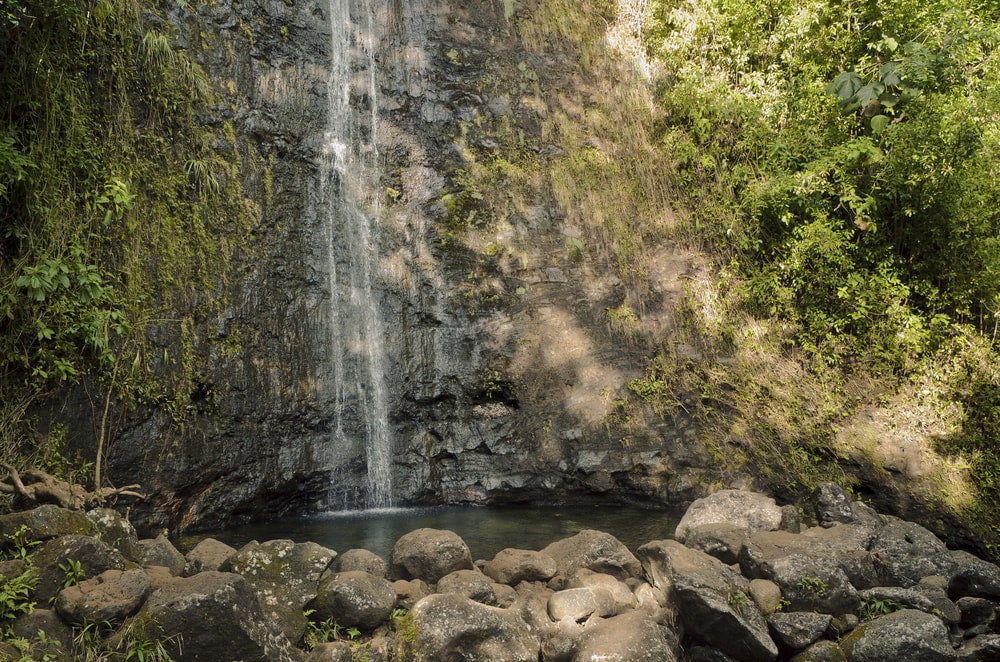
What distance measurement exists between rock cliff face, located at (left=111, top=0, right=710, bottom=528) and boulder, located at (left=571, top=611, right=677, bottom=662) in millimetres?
3914

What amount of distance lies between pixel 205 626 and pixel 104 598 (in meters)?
0.65

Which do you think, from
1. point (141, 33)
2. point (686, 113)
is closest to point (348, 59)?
point (141, 33)

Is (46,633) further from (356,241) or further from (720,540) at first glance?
(356,241)

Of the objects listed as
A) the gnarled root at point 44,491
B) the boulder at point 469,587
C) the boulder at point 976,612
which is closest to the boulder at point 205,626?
the boulder at point 469,587

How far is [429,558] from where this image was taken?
4.56 meters

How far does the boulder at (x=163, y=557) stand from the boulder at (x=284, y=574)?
49 centimetres

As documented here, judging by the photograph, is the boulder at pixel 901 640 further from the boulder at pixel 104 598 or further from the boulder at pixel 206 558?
the boulder at pixel 104 598

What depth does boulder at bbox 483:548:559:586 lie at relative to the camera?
183 inches

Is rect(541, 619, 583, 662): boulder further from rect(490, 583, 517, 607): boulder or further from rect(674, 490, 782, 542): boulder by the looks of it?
rect(674, 490, 782, 542): boulder

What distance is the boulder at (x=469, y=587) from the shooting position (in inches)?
165

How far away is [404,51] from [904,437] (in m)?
8.22

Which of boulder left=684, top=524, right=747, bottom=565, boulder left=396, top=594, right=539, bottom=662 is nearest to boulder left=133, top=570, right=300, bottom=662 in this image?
boulder left=396, top=594, right=539, bottom=662

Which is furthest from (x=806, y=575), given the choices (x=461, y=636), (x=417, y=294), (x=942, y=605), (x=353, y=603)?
(x=417, y=294)

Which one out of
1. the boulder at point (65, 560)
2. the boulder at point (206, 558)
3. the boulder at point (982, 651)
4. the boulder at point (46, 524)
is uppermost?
the boulder at point (46, 524)
